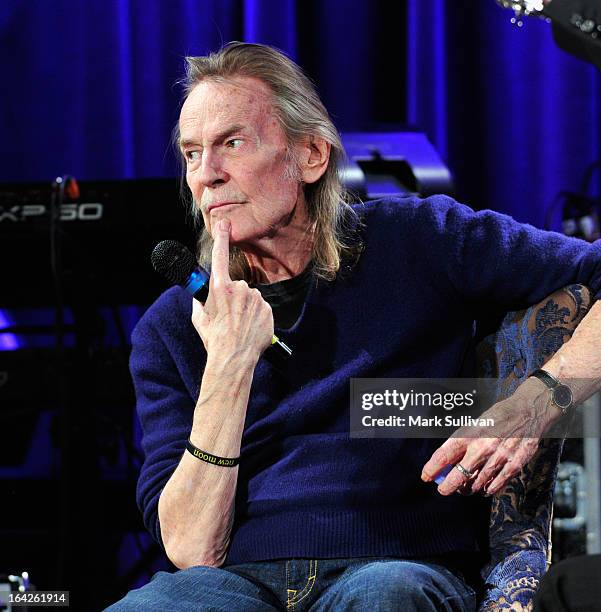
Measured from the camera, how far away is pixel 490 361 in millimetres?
1461

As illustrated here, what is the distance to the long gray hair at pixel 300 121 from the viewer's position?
1489 mm

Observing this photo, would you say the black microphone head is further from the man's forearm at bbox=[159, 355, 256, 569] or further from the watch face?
the watch face

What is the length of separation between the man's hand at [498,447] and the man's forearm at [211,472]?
26cm

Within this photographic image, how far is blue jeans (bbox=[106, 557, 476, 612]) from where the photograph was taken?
1.16 metres

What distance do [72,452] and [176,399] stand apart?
570 millimetres

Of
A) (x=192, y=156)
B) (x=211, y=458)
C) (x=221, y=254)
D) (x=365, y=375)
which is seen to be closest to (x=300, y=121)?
(x=192, y=156)

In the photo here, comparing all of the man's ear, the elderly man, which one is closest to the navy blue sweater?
the elderly man

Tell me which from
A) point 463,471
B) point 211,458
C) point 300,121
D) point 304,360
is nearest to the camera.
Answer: point 463,471

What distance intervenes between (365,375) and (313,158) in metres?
0.37

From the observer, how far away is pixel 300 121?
1.53 m

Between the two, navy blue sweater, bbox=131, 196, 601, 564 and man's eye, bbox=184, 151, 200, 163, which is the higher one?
man's eye, bbox=184, 151, 200, 163

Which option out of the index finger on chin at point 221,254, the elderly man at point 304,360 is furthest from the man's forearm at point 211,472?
the index finger on chin at point 221,254

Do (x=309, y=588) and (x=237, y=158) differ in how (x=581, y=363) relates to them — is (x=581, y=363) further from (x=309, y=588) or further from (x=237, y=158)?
(x=237, y=158)

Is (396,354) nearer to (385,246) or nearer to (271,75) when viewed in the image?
(385,246)
